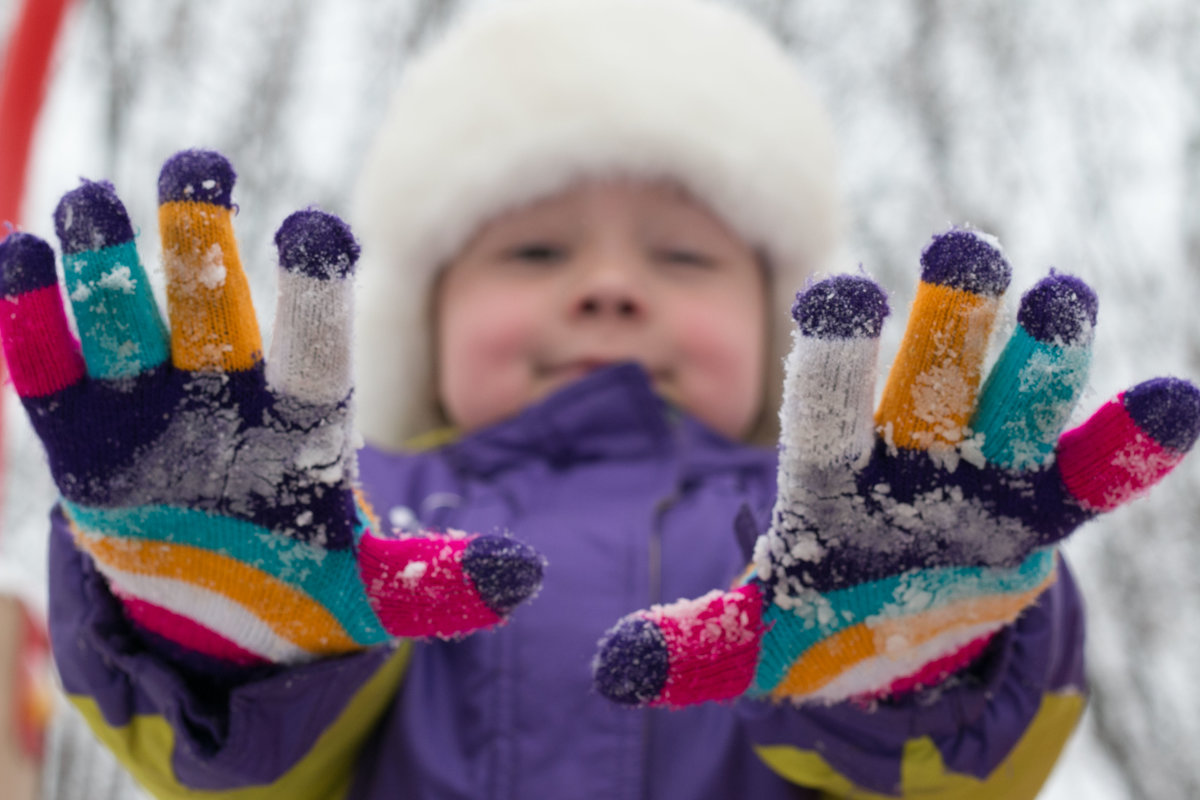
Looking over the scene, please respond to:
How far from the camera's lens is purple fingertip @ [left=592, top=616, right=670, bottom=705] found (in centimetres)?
62

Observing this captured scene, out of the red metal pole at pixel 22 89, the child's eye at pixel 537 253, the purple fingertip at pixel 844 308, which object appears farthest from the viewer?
the red metal pole at pixel 22 89

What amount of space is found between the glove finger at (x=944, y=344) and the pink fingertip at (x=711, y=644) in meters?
0.15

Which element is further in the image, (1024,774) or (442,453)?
(442,453)

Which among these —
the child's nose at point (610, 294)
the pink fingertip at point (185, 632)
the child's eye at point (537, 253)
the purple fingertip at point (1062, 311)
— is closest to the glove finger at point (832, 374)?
the purple fingertip at point (1062, 311)

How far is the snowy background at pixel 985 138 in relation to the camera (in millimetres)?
3215

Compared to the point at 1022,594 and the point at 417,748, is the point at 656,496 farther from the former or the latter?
the point at 1022,594

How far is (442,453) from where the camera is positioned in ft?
4.63

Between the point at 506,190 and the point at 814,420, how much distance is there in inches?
40.1

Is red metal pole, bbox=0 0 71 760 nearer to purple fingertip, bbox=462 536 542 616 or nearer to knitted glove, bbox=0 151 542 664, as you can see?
knitted glove, bbox=0 151 542 664

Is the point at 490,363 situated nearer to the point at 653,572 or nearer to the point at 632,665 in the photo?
the point at 653,572

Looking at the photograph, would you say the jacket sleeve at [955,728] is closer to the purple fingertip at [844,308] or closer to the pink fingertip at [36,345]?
the purple fingertip at [844,308]

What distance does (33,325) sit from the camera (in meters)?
0.67

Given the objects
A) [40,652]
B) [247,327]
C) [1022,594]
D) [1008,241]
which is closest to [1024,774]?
[1022,594]

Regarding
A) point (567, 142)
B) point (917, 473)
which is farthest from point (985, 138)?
point (917, 473)
